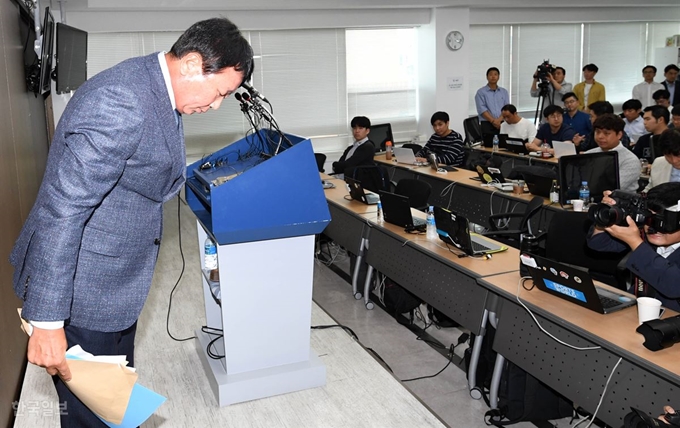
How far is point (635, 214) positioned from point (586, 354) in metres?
0.72

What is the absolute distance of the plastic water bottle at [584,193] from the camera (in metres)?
5.05

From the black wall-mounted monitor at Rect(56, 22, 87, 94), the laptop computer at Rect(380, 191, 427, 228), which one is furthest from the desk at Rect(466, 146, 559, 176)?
the black wall-mounted monitor at Rect(56, 22, 87, 94)

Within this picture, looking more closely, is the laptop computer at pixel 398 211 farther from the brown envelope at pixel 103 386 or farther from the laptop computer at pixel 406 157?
the laptop computer at pixel 406 157

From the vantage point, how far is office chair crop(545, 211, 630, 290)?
4223mm

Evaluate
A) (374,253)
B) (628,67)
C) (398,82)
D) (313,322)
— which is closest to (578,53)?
(628,67)

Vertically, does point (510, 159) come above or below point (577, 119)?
below

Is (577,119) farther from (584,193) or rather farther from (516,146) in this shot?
(584,193)

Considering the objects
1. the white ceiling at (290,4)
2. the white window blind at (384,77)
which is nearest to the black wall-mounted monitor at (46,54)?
the white ceiling at (290,4)

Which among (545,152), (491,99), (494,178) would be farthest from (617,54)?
(494,178)

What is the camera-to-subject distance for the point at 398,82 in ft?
35.8

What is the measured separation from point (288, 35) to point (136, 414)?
8.62 meters

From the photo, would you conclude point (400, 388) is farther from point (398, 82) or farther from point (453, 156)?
point (398, 82)

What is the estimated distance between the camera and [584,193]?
505cm

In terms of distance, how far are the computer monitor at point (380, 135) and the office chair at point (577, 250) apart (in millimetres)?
5009
